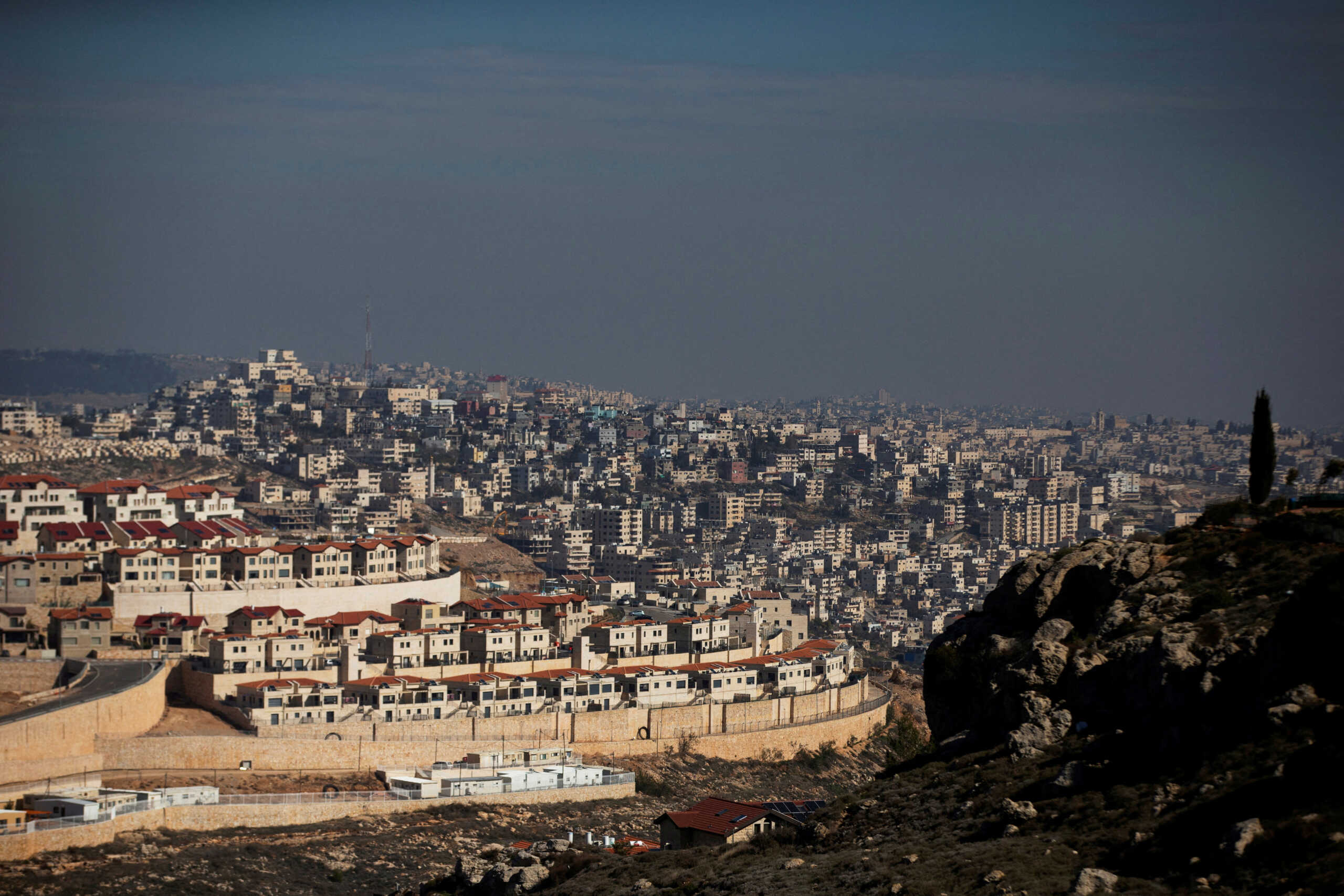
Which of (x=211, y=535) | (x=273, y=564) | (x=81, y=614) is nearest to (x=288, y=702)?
(x=81, y=614)

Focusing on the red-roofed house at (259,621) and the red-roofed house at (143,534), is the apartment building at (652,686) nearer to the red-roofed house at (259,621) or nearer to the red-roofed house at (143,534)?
the red-roofed house at (259,621)

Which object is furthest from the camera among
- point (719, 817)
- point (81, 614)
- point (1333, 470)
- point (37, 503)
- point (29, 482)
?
point (29, 482)

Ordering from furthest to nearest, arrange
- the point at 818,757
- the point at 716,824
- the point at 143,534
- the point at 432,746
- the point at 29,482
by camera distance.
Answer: the point at 29,482
the point at 143,534
the point at 818,757
the point at 432,746
the point at 716,824

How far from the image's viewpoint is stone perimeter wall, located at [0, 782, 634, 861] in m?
23.1

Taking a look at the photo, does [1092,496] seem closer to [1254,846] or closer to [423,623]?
[423,623]

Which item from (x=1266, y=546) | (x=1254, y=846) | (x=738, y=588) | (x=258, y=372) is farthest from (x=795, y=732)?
(x=258, y=372)

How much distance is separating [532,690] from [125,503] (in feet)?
40.0

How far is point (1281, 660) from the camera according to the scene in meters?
11.4

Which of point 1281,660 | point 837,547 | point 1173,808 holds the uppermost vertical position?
point 1281,660

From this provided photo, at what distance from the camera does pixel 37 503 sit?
37.5m

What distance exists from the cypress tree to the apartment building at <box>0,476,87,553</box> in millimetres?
27745

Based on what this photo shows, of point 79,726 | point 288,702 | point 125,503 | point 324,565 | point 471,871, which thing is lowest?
point 288,702

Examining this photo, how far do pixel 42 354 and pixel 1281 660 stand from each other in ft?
377

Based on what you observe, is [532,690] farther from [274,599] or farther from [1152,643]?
[1152,643]
